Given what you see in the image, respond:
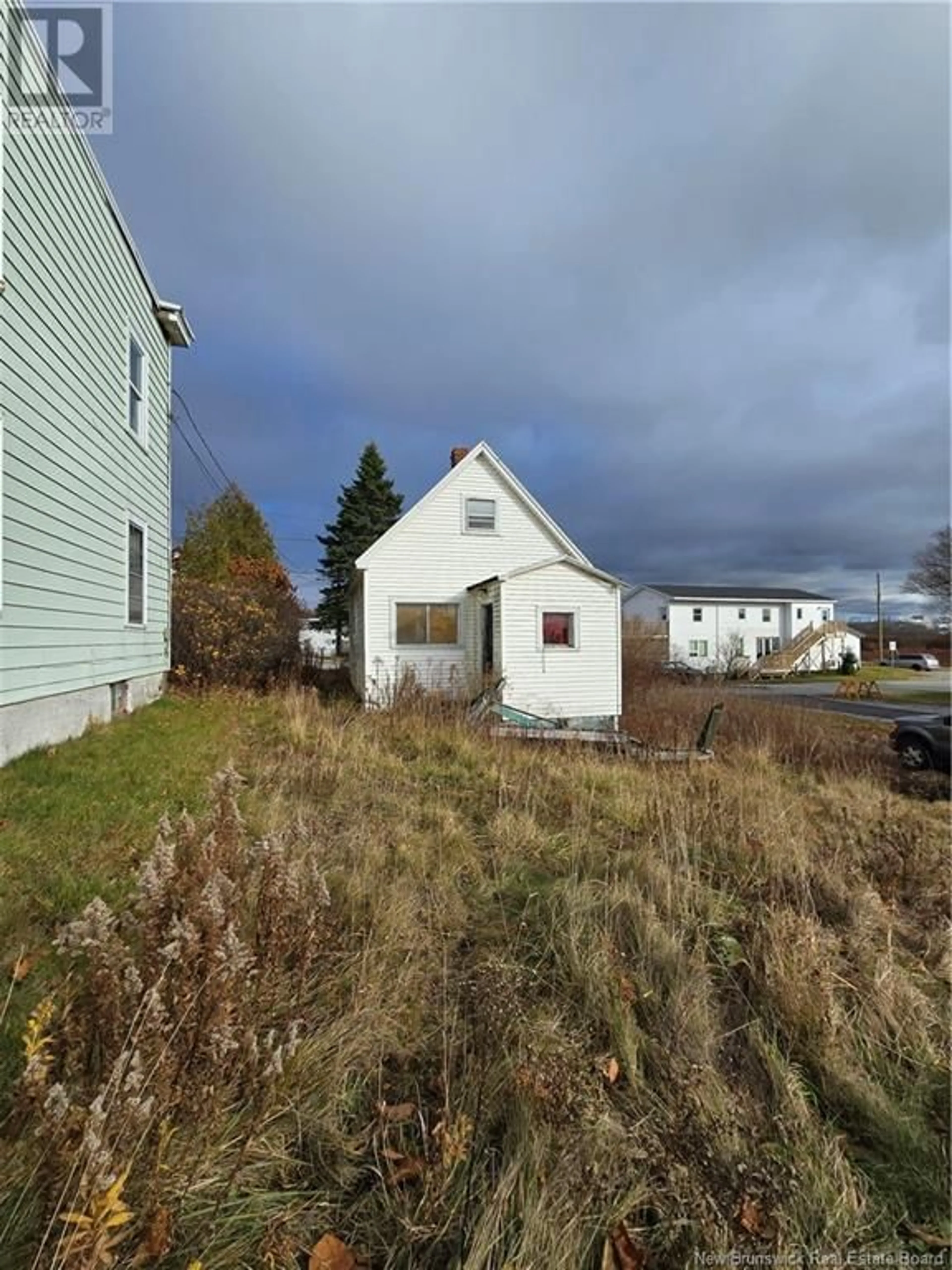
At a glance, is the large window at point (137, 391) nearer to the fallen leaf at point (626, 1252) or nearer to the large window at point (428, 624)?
the large window at point (428, 624)

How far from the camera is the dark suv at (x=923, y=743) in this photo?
996cm

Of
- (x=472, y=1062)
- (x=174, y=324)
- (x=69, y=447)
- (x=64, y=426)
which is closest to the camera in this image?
(x=472, y=1062)

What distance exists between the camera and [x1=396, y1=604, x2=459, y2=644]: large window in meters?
15.8

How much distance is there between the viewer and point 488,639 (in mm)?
15375

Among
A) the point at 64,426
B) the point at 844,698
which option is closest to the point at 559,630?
the point at 64,426

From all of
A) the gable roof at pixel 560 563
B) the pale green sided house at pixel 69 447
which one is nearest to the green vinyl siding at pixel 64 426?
the pale green sided house at pixel 69 447

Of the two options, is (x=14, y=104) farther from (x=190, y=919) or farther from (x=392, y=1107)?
(x=392, y=1107)

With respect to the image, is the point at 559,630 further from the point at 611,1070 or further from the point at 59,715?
the point at 611,1070

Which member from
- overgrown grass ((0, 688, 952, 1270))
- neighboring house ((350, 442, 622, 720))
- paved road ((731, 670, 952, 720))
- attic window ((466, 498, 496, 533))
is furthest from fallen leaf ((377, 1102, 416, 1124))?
paved road ((731, 670, 952, 720))

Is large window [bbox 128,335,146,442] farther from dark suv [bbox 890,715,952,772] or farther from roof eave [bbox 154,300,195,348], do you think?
dark suv [bbox 890,715,952,772]

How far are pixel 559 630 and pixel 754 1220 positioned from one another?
1353 cm

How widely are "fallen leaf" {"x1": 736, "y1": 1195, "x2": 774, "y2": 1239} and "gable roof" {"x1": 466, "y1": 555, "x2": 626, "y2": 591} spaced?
12.9 metres

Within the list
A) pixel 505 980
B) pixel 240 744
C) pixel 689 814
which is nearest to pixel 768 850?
pixel 689 814

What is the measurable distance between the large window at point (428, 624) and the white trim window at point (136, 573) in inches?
254
